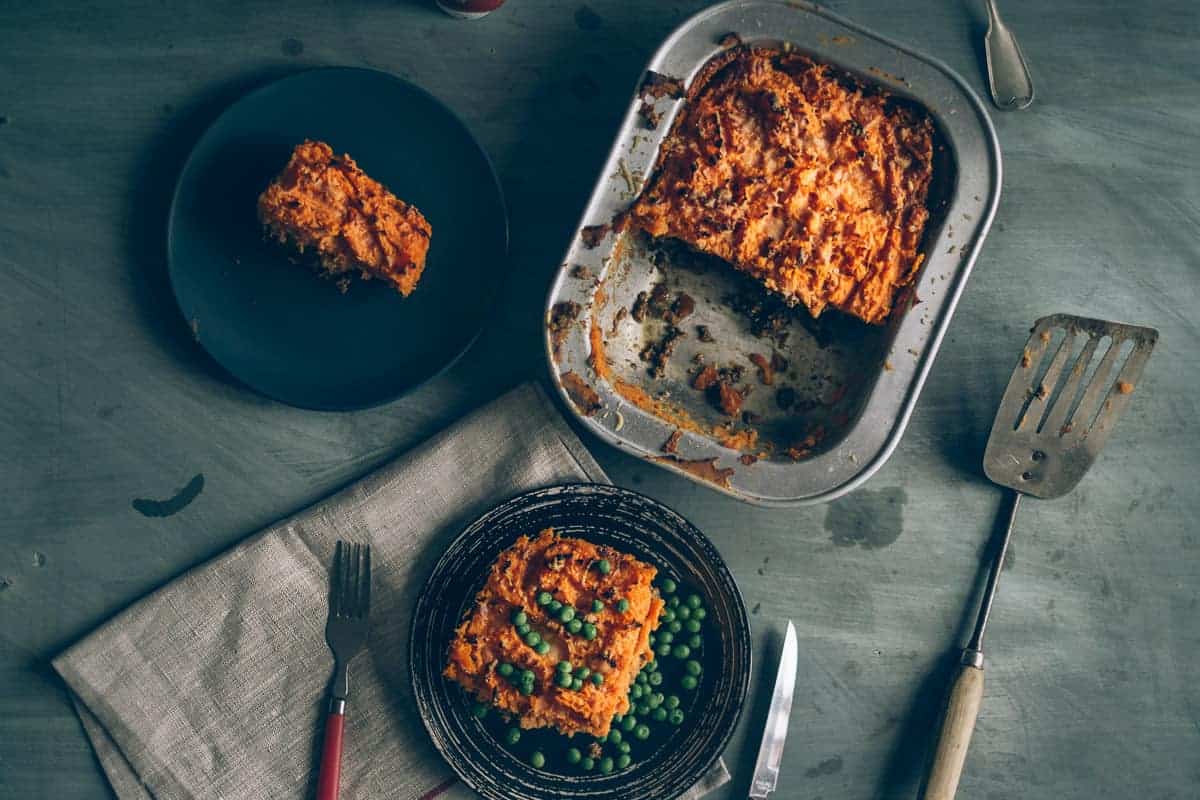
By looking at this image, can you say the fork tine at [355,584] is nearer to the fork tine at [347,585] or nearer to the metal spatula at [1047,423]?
the fork tine at [347,585]

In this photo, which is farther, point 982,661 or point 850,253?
point 982,661

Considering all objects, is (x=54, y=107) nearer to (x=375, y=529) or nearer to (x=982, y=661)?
(x=375, y=529)

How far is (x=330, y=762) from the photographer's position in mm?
3703

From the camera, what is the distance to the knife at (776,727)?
3.89 meters

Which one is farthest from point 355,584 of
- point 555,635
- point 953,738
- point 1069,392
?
point 1069,392

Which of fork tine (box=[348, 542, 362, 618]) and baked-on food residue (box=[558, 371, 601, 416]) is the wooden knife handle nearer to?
baked-on food residue (box=[558, 371, 601, 416])

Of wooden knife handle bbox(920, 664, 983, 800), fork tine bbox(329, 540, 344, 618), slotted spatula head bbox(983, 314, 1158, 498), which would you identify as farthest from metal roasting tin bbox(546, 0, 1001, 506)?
fork tine bbox(329, 540, 344, 618)

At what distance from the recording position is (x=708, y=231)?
360 centimetres

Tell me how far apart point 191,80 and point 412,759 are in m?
3.02

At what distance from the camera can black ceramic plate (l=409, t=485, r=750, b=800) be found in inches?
144

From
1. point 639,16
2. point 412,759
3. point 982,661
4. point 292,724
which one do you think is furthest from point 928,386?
point 292,724

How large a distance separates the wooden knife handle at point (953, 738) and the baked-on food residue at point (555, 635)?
1.39 metres

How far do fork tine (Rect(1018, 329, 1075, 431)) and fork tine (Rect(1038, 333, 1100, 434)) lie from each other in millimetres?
37

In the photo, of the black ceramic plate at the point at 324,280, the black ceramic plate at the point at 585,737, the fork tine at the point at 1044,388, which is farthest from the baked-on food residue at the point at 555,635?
the fork tine at the point at 1044,388
